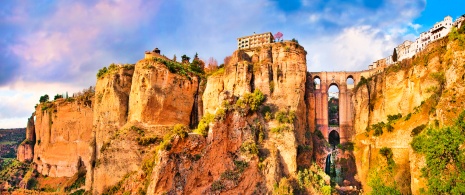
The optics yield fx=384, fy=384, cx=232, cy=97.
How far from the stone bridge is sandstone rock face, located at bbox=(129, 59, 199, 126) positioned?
15.0 meters

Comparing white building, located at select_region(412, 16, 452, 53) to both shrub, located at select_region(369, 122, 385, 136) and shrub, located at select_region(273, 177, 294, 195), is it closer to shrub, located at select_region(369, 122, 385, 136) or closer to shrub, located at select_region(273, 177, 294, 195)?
shrub, located at select_region(369, 122, 385, 136)

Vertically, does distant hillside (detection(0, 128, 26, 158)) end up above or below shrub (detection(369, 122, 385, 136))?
below

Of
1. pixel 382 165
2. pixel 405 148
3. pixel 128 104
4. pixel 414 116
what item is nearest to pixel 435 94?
pixel 414 116

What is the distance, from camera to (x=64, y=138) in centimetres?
5631


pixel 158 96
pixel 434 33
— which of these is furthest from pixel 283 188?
pixel 434 33

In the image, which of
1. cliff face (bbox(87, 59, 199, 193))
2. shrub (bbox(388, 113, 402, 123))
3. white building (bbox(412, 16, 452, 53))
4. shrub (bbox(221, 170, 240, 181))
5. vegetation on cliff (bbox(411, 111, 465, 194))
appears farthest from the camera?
white building (bbox(412, 16, 452, 53))

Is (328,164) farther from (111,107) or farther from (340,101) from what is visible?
(111,107)

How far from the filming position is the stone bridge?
45.0 metres

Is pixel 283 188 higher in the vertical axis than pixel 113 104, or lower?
lower

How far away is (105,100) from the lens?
42.6 m

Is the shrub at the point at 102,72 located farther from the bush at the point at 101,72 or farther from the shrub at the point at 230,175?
the shrub at the point at 230,175

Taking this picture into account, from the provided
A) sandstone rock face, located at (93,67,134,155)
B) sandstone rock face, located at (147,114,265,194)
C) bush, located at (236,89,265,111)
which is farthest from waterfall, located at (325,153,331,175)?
sandstone rock face, located at (93,67,134,155)

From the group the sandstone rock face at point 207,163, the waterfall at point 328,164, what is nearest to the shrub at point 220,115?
the sandstone rock face at point 207,163

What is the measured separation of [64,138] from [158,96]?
2530 centimetres
